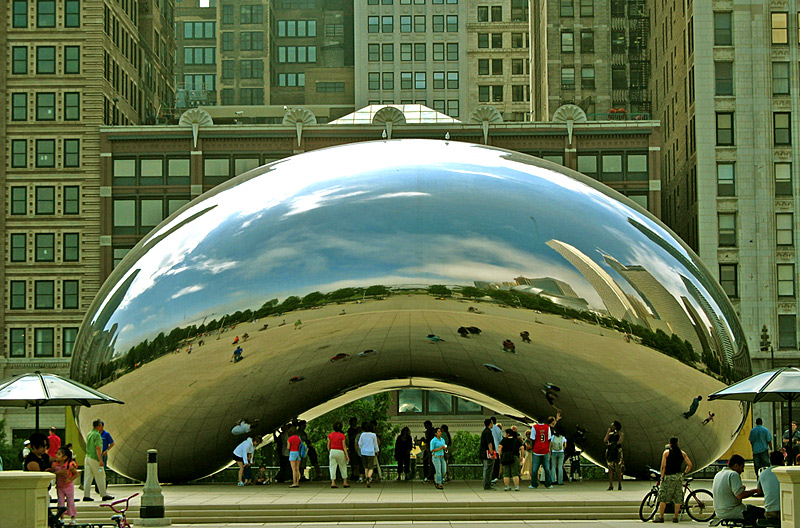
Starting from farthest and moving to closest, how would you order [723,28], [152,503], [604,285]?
[723,28]
[604,285]
[152,503]

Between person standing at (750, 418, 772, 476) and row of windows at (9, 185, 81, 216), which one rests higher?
row of windows at (9, 185, 81, 216)

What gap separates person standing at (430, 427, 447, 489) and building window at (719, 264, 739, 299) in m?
49.1

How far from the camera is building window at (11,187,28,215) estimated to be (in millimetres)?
77062

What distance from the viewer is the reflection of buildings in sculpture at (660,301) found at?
2416 cm

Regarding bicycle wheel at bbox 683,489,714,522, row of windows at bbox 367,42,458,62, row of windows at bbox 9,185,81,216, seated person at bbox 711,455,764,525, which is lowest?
bicycle wheel at bbox 683,489,714,522

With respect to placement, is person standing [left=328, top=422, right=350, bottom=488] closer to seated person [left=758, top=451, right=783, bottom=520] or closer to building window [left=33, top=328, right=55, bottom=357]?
seated person [left=758, top=451, right=783, bottom=520]

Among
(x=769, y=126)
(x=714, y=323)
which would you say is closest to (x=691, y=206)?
(x=769, y=126)

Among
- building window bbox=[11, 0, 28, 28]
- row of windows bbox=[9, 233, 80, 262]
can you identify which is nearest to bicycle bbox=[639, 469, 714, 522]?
row of windows bbox=[9, 233, 80, 262]

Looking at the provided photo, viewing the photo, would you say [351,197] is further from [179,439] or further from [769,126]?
[769,126]

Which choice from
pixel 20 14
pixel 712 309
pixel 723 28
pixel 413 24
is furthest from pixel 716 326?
pixel 413 24

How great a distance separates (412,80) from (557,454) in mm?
90777

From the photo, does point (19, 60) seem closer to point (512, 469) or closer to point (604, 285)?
point (512, 469)

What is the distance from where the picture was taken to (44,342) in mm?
75875

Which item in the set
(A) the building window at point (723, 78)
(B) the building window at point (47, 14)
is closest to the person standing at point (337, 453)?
(A) the building window at point (723, 78)
